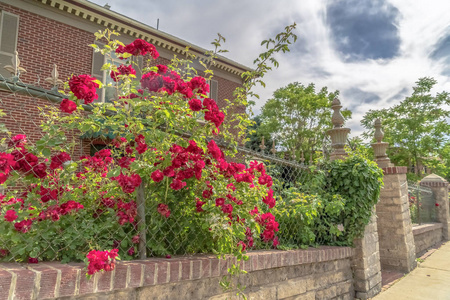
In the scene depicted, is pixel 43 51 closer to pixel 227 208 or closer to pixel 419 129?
pixel 227 208

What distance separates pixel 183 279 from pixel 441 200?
34.2ft

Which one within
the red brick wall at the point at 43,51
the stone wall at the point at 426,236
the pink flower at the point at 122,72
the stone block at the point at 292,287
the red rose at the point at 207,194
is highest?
the red brick wall at the point at 43,51

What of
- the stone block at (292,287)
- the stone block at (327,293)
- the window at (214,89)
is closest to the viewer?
the stone block at (292,287)

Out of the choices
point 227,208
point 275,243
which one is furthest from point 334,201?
point 227,208

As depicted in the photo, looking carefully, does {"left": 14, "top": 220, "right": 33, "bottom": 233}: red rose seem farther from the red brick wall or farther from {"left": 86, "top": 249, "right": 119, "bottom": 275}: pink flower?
Answer: the red brick wall

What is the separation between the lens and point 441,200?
366 inches

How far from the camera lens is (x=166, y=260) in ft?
6.45

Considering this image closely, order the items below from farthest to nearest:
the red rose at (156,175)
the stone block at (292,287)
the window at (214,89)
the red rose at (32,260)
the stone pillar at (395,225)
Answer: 1. the window at (214,89)
2. the stone pillar at (395,225)
3. the stone block at (292,287)
4. the red rose at (156,175)
5. the red rose at (32,260)

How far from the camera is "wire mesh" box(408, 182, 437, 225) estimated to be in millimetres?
7822

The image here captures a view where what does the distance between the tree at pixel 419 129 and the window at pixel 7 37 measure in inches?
768

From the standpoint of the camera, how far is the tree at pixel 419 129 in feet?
56.7

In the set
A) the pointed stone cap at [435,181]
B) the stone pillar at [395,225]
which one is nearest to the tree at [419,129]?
the pointed stone cap at [435,181]

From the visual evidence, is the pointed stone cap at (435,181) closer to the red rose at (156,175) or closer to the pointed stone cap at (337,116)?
the pointed stone cap at (337,116)

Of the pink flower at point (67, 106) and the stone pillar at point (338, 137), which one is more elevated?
the stone pillar at point (338, 137)
